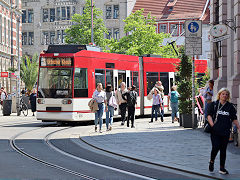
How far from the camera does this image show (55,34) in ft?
264

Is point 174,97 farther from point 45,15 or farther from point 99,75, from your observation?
point 45,15

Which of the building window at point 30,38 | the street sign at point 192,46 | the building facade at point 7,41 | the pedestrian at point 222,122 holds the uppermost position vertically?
the building window at point 30,38

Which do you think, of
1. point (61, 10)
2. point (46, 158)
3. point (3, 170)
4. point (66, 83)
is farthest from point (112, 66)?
point (61, 10)

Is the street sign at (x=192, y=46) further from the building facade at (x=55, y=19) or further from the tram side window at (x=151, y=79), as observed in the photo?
the building facade at (x=55, y=19)

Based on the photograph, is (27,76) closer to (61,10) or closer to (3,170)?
(61,10)

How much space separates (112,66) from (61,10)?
55.8 metres

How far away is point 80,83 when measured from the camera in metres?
22.7

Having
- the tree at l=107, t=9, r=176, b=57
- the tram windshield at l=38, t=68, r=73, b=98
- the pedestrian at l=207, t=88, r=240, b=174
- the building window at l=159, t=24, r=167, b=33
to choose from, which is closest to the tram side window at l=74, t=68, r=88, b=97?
the tram windshield at l=38, t=68, r=73, b=98

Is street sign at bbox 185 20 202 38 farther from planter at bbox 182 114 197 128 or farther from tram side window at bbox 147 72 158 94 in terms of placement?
tram side window at bbox 147 72 158 94

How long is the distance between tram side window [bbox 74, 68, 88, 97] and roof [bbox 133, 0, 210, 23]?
5440 cm

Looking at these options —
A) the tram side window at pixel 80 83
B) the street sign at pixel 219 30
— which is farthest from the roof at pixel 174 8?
the street sign at pixel 219 30

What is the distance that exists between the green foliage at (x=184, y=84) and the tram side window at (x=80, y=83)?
3775 millimetres

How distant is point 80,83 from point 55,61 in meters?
1.29

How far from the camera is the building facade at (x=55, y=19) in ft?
254
